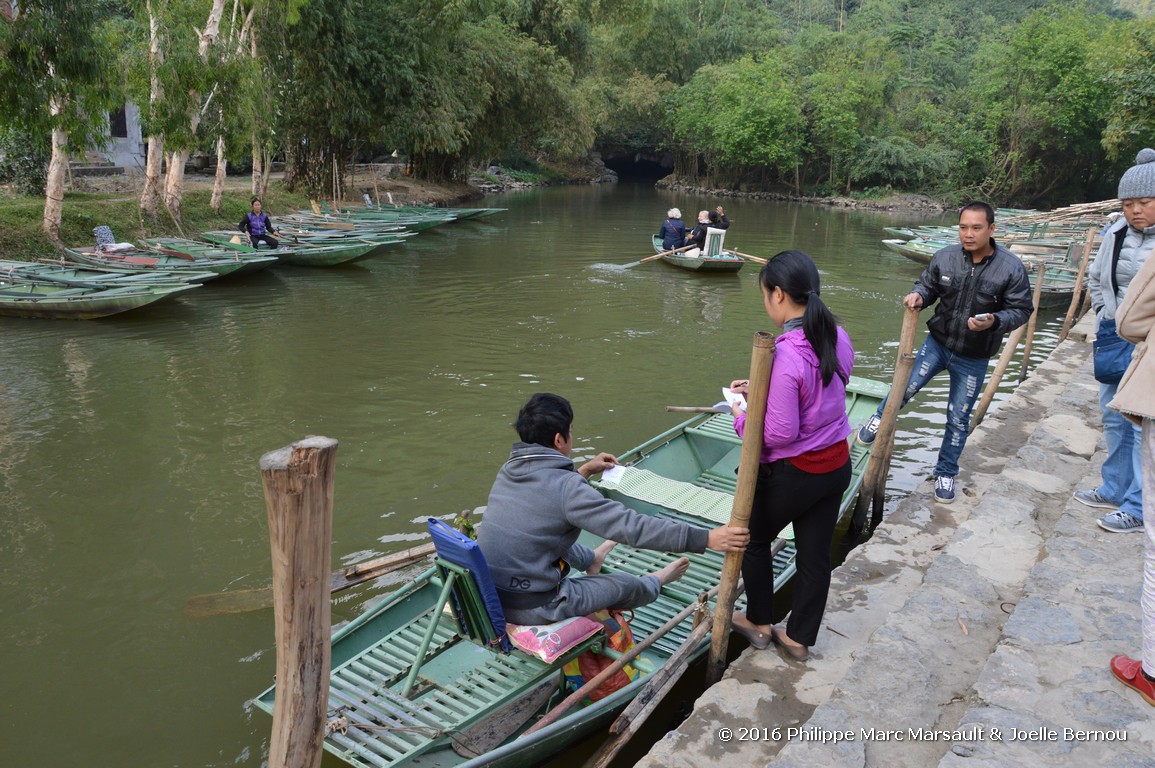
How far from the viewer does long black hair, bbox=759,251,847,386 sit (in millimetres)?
2953

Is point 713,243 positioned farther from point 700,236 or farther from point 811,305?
point 811,305

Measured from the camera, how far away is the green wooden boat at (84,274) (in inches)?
431

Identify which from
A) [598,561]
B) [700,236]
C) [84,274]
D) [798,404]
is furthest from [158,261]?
[798,404]

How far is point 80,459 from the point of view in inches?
264

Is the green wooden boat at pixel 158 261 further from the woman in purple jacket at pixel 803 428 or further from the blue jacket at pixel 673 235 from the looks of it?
the woman in purple jacket at pixel 803 428

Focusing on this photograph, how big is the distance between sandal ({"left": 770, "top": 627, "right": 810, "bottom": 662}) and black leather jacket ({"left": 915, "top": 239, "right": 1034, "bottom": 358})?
203 cm

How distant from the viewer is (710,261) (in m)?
15.5

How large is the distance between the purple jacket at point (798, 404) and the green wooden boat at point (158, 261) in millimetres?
11019

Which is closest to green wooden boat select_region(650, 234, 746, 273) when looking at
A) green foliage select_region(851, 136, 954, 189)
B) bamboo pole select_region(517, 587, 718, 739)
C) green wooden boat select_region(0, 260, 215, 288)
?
green wooden boat select_region(0, 260, 215, 288)

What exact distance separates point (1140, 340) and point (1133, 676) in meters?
1.17

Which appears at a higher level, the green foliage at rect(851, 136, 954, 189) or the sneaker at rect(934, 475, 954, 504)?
the green foliage at rect(851, 136, 954, 189)

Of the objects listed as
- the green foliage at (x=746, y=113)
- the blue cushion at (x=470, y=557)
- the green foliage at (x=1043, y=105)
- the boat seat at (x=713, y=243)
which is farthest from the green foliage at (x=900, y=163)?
the blue cushion at (x=470, y=557)

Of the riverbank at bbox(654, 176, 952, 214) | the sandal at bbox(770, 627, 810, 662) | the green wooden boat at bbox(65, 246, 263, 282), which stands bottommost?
the sandal at bbox(770, 627, 810, 662)

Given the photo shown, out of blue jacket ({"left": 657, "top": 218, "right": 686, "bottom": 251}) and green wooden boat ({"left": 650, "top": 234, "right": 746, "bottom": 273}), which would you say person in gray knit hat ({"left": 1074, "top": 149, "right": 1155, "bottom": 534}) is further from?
blue jacket ({"left": 657, "top": 218, "right": 686, "bottom": 251})
